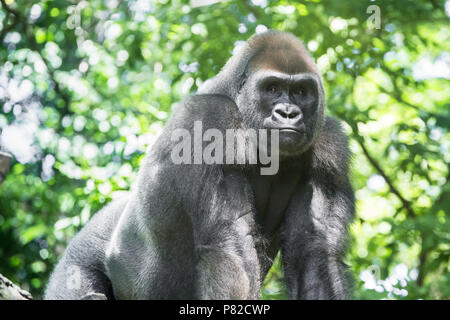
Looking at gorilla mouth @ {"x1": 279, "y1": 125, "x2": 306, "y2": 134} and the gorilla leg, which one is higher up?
gorilla mouth @ {"x1": 279, "y1": 125, "x2": 306, "y2": 134}

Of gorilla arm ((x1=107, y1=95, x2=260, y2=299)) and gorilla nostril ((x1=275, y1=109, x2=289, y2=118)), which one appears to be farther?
gorilla nostril ((x1=275, y1=109, x2=289, y2=118))

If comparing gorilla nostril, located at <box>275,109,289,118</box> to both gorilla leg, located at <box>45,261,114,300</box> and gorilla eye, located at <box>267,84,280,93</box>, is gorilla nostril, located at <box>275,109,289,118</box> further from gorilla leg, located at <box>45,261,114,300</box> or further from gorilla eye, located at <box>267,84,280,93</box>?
gorilla leg, located at <box>45,261,114,300</box>

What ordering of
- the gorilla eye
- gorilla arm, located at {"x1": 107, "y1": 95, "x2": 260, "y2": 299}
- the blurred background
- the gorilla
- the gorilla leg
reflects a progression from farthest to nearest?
1. the blurred background
2. the gorilla leg
3. the gorilla eye
4. the gorilla
5. gorilla arm, located at {"x1": 107, "y1": 95, "x2": 260, "y2": 299}

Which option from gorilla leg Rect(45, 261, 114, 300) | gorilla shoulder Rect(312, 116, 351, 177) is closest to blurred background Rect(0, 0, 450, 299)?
gorilla shoulder Rect(312, 116, 351, 177)

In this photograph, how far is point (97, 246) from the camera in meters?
4.70

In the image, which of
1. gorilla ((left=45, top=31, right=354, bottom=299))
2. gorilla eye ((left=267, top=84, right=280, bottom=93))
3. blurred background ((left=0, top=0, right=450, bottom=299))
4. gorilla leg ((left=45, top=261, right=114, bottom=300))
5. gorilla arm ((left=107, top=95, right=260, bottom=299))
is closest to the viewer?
gorilla arm ((left=107, top=95, right=260, bottom=299))

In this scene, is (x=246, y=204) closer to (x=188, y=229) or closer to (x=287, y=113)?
(x=188, y=229)

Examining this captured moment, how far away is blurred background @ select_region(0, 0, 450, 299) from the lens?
19.6 ft

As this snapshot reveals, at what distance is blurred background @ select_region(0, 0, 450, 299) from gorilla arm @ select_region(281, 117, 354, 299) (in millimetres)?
282

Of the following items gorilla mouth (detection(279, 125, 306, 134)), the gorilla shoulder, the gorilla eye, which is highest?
the gorilla eye

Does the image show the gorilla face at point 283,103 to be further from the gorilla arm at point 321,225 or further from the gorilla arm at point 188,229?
the gorilla arm at point 321,225

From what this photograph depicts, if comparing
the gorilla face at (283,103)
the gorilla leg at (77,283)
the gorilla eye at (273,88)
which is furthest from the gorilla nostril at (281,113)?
the gorilla leg at (77,283)

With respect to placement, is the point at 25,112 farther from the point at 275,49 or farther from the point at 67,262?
the point at 275,49

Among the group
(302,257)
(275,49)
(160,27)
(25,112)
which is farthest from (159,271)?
(25,112)
